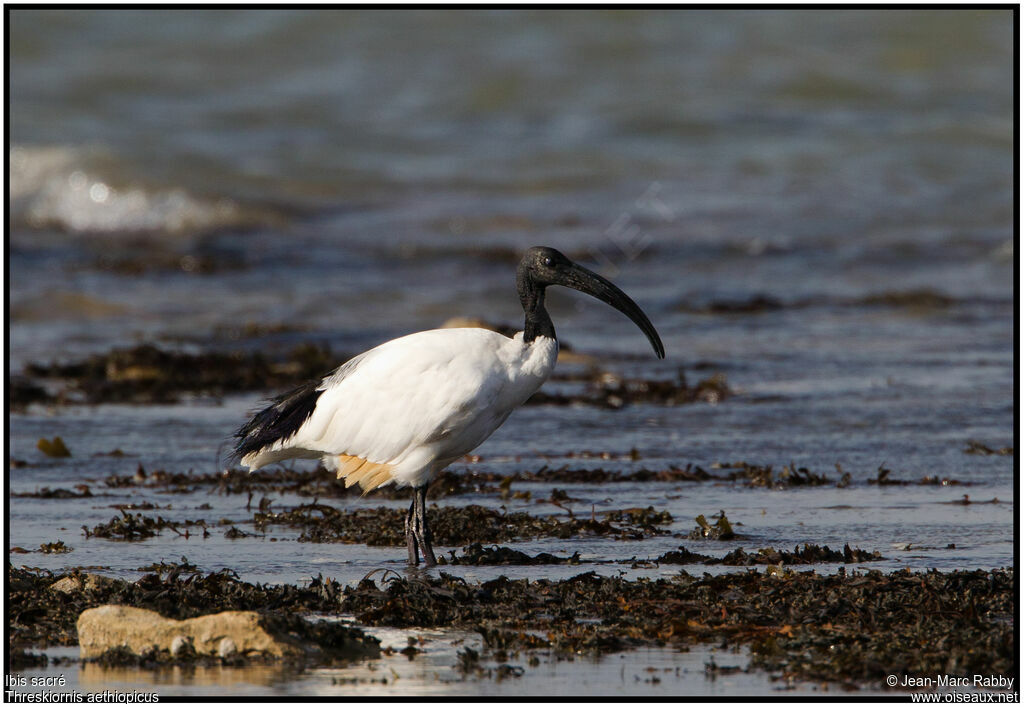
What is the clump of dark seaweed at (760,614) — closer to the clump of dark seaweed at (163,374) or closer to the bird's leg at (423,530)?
the bird's leg at (423,530)

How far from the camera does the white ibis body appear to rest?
24.1 ft

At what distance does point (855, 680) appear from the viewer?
499 centimetres

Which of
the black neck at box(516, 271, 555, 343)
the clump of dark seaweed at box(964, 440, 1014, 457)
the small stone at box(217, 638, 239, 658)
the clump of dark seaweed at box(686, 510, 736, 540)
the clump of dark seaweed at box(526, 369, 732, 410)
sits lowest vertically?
the small stone at box(217, 638, 239, 658)

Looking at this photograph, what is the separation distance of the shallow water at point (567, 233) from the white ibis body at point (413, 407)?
46 cm

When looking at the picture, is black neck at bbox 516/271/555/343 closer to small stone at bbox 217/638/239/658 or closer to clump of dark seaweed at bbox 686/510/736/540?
clump of dark seaweed at bbox 686/510/736/540

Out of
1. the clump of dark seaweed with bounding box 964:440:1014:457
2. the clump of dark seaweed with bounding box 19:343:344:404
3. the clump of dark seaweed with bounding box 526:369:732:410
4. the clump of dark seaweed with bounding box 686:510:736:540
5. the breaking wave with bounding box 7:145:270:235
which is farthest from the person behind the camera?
the breaking wave with bounding box 7:145:270:235

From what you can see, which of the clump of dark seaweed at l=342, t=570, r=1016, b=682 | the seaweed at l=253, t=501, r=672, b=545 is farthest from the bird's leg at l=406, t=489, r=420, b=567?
the clump of dark seaweed at l=342, t=570, r=1016, b=682

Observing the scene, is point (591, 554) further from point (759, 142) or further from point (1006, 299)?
point (759, 142)

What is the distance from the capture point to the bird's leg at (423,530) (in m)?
7.19

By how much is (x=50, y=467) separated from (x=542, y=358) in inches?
161

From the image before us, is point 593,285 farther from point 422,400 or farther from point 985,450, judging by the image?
point 985,450

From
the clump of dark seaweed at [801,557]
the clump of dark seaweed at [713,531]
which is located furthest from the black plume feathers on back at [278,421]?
the clump of dark seaweed at [801,557]

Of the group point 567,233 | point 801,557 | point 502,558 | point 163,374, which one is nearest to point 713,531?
point 801,557

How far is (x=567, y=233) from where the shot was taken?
77.6ft
